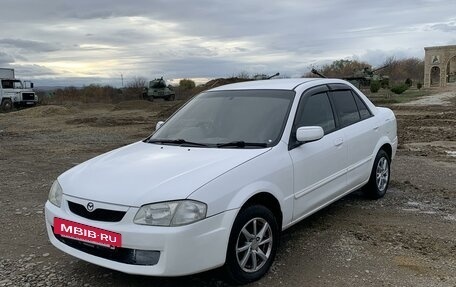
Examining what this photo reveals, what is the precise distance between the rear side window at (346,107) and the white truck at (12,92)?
3288 centimetres

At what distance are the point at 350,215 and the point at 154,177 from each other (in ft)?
9.63

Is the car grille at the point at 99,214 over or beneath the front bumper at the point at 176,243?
A: over

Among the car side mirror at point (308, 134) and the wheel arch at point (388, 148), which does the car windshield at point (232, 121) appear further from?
the wheel arch at point (388, 148)

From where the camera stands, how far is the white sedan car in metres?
3.43

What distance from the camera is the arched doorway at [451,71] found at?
7088cm

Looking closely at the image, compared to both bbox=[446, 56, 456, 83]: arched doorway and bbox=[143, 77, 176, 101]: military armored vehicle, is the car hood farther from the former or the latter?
bbox=[446, 56, 456, 83]: arched doorway

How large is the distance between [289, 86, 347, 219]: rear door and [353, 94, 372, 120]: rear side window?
748 millimetres

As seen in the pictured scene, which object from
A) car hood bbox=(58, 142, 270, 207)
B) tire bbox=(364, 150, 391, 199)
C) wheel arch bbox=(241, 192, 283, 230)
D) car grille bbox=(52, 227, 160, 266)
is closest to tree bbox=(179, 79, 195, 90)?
tire bbox=(364, 150, 391, 199)

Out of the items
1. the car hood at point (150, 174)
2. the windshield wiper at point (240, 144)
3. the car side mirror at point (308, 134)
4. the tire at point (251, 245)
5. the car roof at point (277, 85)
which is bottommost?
the tire at point (251, 245)

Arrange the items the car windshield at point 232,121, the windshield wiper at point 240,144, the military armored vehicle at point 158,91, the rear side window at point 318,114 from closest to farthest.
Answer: the windshield wiper at point 240,144 → the car windshield at point 232,121 → the rear side window at point 318,114 → the military armored vehicle at point 158,91

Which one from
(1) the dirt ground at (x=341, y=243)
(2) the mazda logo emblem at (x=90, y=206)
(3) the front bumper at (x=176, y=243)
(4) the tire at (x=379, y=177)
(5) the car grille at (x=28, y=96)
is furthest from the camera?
(5) the car grille at (x=28, y=96)

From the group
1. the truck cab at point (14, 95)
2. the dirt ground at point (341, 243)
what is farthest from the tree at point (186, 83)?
the dirt ground at point (341, 243)

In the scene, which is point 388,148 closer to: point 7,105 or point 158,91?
point 7,105

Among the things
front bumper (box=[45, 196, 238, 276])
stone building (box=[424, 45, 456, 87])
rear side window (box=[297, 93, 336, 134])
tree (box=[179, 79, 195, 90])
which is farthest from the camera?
tree (box=[179, 79, 195, 90])
